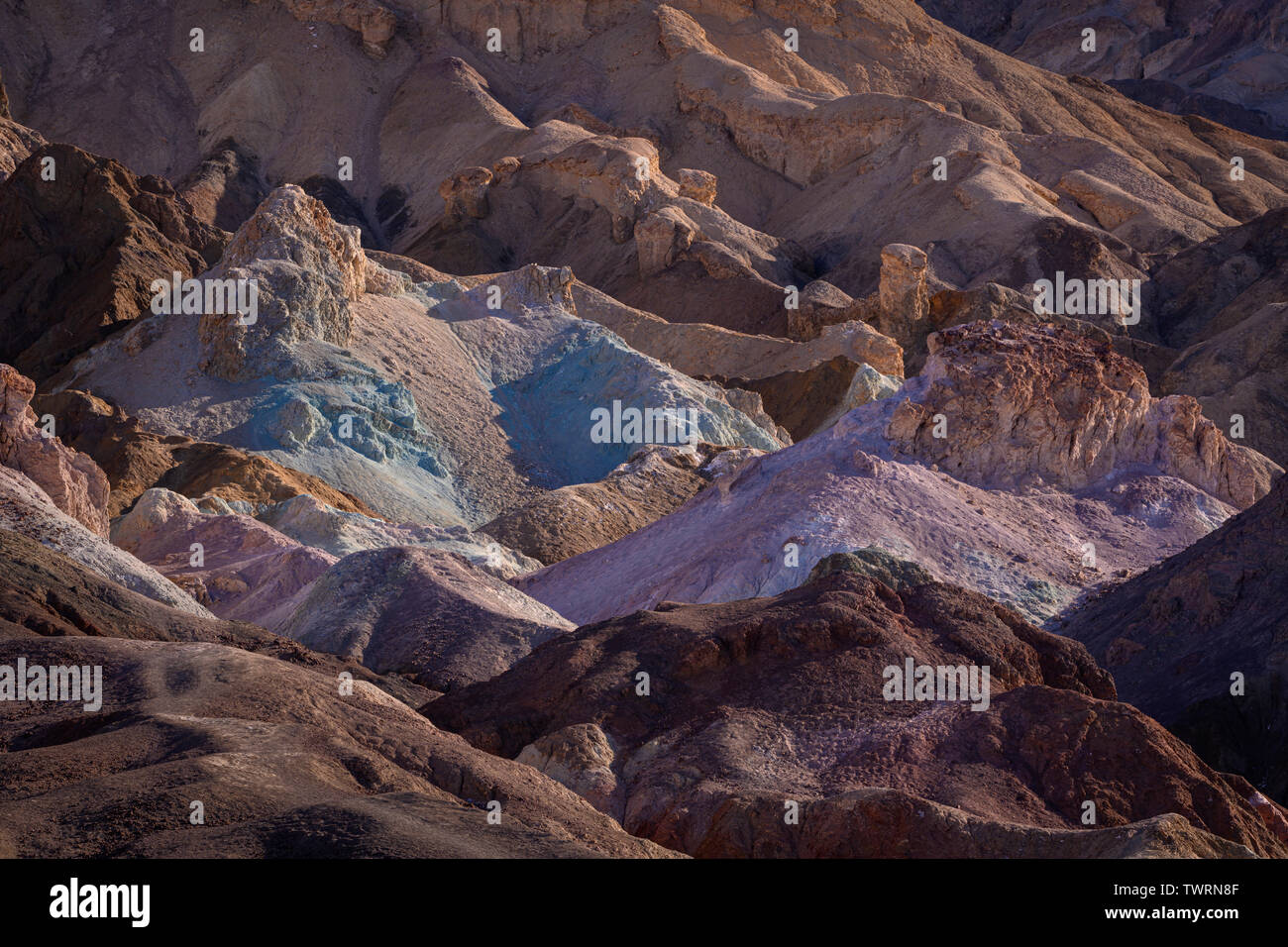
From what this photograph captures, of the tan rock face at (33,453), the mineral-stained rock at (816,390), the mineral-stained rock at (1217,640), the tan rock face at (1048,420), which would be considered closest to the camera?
the mineral-stained rock at (1217,640)

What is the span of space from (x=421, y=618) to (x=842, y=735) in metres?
9.62

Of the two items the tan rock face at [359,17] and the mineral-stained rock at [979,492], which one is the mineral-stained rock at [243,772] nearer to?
the mineral-stained rock at [979,492]

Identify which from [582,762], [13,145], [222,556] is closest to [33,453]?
[222,556]

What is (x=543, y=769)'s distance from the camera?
58.2 ft

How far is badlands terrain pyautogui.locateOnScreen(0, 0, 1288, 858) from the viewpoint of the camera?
1652 cm

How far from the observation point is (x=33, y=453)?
28234 mm

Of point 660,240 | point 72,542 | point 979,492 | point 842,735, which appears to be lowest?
point 842,735

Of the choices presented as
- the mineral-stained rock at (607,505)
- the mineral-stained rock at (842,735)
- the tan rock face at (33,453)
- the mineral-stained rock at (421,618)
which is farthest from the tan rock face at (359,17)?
the mineral-stained rock at (842,735)

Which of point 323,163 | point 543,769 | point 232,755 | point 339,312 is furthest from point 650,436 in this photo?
point 323,163

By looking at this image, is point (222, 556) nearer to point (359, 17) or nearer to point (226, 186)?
point (226, 186)

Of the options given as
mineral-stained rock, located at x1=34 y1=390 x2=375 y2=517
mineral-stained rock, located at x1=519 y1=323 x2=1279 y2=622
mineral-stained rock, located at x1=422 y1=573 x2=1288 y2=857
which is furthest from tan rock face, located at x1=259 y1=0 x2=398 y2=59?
mineral-stained rock, located at x1=422 y1=573 x2=1288 y2=857

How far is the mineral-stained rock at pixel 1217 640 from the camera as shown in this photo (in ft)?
75.8

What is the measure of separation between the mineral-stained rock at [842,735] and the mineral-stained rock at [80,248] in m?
33.6

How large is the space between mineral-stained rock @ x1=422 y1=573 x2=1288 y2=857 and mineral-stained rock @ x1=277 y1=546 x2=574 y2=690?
3.82m
